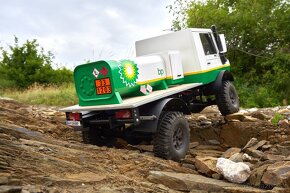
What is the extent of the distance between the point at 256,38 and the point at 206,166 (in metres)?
14.5

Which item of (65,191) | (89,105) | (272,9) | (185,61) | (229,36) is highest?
(272,9)

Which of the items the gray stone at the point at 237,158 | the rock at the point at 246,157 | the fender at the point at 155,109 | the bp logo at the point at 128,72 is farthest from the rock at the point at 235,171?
the bp logo at the point at 128,72

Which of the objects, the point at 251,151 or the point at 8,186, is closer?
the point at 8,186

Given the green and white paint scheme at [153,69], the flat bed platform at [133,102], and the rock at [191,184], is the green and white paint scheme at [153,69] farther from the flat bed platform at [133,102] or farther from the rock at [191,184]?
the rock at [191,184]

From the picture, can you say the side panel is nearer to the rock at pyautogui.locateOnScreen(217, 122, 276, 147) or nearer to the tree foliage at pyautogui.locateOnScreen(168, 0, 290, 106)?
the rock at pyautogui.locateOnScreen(217, 122, 276, 147)

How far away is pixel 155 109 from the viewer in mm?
5719

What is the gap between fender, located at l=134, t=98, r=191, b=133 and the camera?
5559 millimetres

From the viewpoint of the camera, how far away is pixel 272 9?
1803cm

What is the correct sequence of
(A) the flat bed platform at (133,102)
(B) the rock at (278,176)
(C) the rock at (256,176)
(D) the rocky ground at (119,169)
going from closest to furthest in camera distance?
(D) the rocky ground at (119,169)
(B) the rock at (278,176)
(C) the rock at (256,176)
(A) the flat bed platform at (133,102)

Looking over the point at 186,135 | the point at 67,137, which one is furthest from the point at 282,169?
the point at 67,137

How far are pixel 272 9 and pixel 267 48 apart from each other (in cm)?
209

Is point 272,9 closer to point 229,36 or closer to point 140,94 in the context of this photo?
point 229,36

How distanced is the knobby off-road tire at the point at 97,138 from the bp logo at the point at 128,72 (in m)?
1.35

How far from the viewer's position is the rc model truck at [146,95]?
5.56 m
